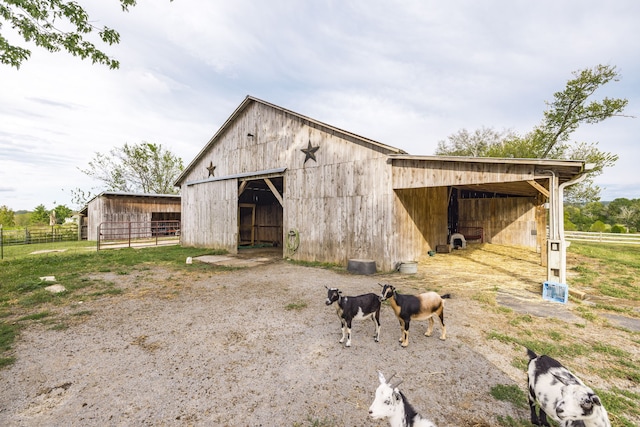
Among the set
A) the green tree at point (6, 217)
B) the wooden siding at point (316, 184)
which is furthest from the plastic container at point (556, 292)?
the green tree at point (6, 217)

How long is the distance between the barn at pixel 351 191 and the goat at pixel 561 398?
6493 millimetres

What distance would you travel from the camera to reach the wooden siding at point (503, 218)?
17.2 metres

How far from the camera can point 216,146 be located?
55.9ft

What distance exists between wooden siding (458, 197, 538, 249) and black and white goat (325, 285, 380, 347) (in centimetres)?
1678

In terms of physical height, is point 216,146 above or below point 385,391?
above

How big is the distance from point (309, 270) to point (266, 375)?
7.27m

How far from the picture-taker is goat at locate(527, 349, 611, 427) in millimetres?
2266

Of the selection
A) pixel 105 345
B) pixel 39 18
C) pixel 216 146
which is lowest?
pixel 105 345

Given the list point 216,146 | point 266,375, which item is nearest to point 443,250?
point 266,375

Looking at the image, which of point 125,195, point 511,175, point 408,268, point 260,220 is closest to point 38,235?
point 125,195

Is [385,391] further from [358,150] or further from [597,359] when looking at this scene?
[358,150]

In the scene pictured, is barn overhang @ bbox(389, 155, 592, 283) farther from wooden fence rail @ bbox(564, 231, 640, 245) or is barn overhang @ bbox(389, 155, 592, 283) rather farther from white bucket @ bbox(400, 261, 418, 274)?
wooden fence rail @ bbox(564, 231, 640, 245)

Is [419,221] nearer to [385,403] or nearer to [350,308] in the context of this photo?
[350,308]

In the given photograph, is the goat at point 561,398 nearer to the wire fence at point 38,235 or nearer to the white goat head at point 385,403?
the white goat head at point 385,403
